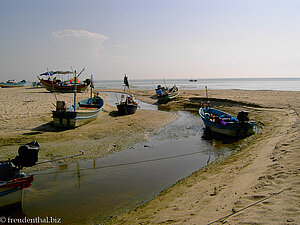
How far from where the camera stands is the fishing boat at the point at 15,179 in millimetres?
5146

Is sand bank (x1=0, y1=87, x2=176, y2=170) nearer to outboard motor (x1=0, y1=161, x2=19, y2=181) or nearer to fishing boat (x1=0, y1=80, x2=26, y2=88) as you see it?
outboard motor (x1=0, y1=161, x2=19, y2=181)

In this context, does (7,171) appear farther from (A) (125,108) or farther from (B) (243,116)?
(A) (125,108)

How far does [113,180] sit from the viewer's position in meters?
7.39

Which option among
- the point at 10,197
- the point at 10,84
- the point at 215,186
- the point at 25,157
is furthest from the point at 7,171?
Result: the point at 10,84

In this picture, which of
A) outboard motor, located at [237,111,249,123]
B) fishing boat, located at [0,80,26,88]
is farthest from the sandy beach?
fishing boat, located at [0,80,26,88]

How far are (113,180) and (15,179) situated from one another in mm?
3103

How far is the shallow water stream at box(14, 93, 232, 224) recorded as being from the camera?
5.69 meters

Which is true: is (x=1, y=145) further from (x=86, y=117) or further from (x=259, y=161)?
(x=259, y=161)

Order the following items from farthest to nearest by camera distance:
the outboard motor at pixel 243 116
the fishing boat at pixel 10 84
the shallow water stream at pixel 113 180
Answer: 1. the fishing boat at pixel 10 84
2. the outboard motor at pixel 243 116
3. the shallow water stream at pixel 113 180

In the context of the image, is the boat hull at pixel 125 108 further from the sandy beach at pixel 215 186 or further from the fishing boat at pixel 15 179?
the fishing boat at pixel 15 179

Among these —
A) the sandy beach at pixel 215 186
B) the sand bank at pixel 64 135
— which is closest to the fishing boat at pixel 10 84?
the sand bank at pixel 64 135

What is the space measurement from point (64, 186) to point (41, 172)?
A: 5.37 feet

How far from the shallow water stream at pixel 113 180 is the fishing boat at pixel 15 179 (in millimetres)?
514

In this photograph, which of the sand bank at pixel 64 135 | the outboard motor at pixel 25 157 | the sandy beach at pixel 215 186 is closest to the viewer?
the sandy beach at pixel 215 186
